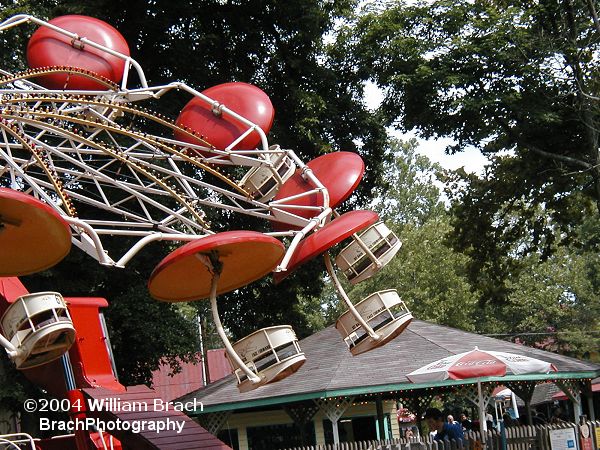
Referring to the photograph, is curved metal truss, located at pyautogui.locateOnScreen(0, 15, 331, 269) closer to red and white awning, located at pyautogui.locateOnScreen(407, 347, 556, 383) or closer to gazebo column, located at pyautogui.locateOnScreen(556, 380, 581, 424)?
red and white awning, located at pyautogui.locateOnScreen(407, 347, 556, 383)

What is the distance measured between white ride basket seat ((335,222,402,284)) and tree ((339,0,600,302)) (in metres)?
11.4

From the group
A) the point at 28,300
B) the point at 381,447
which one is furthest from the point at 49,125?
the point at 381,447

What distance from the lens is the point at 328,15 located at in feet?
61.6

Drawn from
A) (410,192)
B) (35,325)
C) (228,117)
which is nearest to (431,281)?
(410,192)

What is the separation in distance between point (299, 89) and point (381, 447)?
25.9ft

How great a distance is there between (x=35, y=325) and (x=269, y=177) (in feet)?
10.3

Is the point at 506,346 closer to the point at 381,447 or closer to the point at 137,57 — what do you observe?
the point at 381,447

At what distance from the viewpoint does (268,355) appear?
676 cm

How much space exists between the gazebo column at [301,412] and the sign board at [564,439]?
4962 millimetres

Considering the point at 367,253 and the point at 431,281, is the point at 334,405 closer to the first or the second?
the point at 367,253

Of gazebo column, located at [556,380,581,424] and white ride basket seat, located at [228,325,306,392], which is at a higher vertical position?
white ride basket seat, located at [228,325,306,392]

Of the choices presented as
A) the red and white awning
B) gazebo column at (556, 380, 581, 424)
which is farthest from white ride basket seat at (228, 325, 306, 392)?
gazebo column at (556, 380, 581, 424)

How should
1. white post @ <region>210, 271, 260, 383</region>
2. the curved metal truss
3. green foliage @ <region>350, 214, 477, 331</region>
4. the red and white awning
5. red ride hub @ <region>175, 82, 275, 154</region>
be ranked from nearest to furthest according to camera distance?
white post @ <region>210, 271, 260, 383</region>
the curved metal truss
red ride hub @ <region>175, 82, 275, 154</region>
the red and white awning
green foliage @ <region>350, 214, 477, 331</region>

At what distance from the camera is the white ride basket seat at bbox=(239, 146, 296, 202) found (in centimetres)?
838
